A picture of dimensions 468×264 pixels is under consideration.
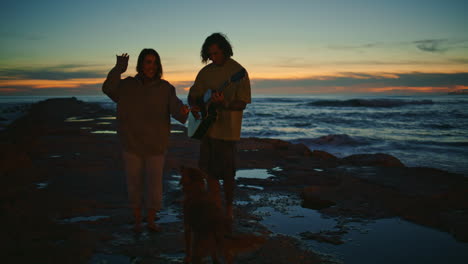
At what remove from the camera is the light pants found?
11.3ft

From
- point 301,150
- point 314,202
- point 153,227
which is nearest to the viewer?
point 153,227

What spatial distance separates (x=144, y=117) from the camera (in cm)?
338

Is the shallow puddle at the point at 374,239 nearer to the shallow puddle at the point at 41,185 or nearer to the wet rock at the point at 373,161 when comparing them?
the shallow puddle at the point at 41,185

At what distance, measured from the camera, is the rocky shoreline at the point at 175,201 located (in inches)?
118

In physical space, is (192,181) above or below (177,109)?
below

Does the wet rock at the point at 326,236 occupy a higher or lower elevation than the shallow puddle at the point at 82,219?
higher

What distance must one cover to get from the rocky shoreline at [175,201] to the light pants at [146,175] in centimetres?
34

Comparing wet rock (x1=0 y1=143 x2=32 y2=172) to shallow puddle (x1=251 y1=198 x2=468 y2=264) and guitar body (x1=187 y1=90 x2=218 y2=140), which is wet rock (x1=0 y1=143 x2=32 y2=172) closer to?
guitar body (x1=187 y1=90 x2=218 y2=140)

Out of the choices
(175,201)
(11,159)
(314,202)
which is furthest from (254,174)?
(11,159)

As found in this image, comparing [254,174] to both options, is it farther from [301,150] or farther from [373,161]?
[301,150]

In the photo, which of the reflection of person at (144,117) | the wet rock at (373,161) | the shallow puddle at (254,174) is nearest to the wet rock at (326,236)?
the reflection of person at (144,117)

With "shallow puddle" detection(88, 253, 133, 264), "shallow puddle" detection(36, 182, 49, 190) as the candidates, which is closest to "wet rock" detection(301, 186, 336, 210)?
"shallow puddle" detection(88, 253, 133, 264)

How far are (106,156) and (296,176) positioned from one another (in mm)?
4848

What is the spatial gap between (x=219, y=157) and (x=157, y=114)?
816 millimetres
